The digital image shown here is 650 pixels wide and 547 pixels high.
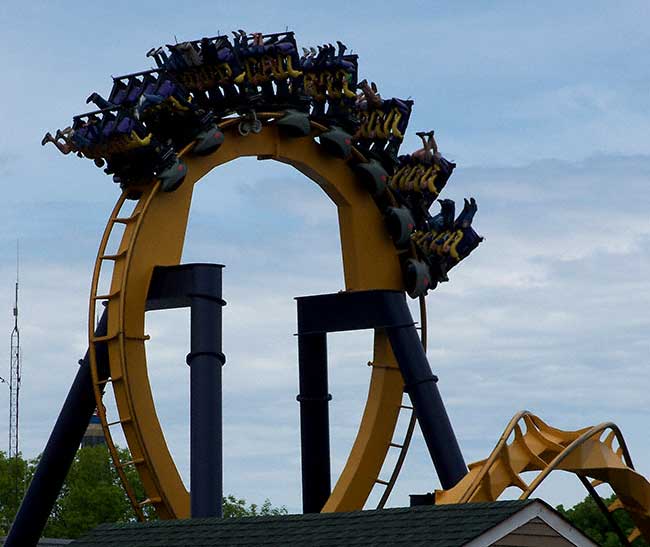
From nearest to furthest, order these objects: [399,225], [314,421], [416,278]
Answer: [314,421]
[416,278]
[399,225]

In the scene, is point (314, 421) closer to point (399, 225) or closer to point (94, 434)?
point (399, 225)

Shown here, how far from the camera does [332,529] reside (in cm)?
1788

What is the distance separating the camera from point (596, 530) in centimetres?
6431

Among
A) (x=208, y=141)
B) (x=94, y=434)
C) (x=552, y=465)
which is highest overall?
(x=94, y=434)

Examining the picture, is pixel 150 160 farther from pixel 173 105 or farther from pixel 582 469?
pixel 582 469

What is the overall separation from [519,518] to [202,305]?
522 inches

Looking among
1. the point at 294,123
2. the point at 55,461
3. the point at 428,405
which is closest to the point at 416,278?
the point at 428,405

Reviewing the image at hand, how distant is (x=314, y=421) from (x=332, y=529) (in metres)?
14.9

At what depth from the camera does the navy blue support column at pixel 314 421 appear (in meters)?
32.7

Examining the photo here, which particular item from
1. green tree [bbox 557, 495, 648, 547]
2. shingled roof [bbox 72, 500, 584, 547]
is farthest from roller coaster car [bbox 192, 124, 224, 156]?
green tree [bbox 557, 495, 648, 547]

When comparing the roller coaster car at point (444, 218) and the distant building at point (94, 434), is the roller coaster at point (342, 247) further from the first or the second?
the distant building at point (94, 434)

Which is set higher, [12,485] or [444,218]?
[12,485]

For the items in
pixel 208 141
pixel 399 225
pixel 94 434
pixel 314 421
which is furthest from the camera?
pixel 94 434

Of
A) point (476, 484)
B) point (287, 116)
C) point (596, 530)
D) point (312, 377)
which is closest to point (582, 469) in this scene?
point (476, 484)
